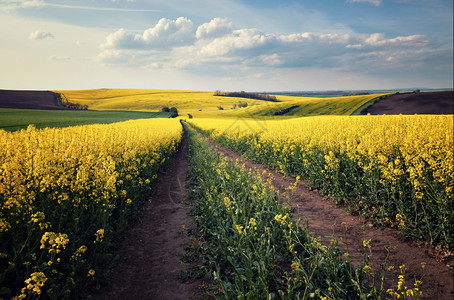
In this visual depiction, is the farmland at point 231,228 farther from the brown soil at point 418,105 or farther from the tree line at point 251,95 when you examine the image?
the tree line at point 251,95

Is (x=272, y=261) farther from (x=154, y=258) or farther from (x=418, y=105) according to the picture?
(x=418, y=105)

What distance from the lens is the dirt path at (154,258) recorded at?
3.95 meters

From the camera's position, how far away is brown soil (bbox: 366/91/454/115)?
127ft

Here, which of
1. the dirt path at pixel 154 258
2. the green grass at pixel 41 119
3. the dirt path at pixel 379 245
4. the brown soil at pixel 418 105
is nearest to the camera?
the dirt path at pixel 379 245

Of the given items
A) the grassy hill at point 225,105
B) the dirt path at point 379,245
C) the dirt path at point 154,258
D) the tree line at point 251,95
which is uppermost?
the tree line at point 251,95

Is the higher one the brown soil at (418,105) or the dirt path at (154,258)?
the brown soil at (418,105)

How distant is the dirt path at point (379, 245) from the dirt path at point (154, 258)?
269 cm

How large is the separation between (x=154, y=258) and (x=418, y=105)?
172 feet

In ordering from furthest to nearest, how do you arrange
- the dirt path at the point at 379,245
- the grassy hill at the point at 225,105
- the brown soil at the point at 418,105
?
the grassy hill at the point at 225,105
the brown soil at the point at 418,105
the dirt path at the point at 379,245

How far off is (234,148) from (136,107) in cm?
8000

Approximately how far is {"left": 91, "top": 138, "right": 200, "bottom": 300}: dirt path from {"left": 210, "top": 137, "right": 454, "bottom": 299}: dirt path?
2.69 metres

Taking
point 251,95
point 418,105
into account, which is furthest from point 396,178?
point 251,95

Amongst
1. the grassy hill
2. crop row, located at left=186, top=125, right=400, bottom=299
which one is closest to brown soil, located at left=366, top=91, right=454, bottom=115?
the grassy hill

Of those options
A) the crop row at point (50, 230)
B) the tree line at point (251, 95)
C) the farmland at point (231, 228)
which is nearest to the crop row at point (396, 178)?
the farmland at point (231, 228)
